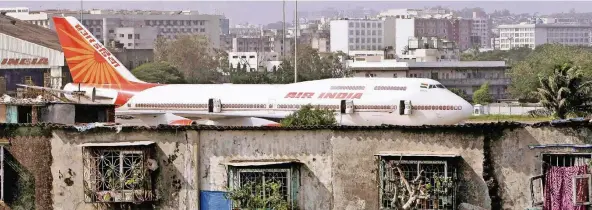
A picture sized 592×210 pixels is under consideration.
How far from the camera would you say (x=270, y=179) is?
25797 millimetres

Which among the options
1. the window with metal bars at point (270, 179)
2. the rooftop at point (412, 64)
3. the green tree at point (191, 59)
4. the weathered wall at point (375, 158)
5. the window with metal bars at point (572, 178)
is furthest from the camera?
the green tree at point (191, 59)

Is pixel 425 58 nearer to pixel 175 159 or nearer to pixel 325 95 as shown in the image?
pixel 325 95

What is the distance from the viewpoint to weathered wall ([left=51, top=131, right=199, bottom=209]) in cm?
2638

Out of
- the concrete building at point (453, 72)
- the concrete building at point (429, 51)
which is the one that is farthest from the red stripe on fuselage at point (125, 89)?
the concrete building at point (429, 51)

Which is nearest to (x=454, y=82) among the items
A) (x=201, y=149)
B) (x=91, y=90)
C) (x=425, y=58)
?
(x=425, y=58)

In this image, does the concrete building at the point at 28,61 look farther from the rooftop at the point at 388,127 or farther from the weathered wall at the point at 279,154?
the weathered wall at the point at 279,154

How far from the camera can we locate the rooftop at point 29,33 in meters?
95.9

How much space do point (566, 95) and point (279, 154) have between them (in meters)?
25.7

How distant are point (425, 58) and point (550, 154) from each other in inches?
4781

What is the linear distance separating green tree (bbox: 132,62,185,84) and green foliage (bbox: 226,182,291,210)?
86.1 meters

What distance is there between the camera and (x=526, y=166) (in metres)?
24.9

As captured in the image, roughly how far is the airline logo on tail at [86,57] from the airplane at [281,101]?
349 mm

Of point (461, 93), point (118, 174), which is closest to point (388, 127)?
point (118, 174)

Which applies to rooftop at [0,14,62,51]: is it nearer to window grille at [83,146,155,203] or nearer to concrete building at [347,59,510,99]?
concrete building at [347,59,510,99]
